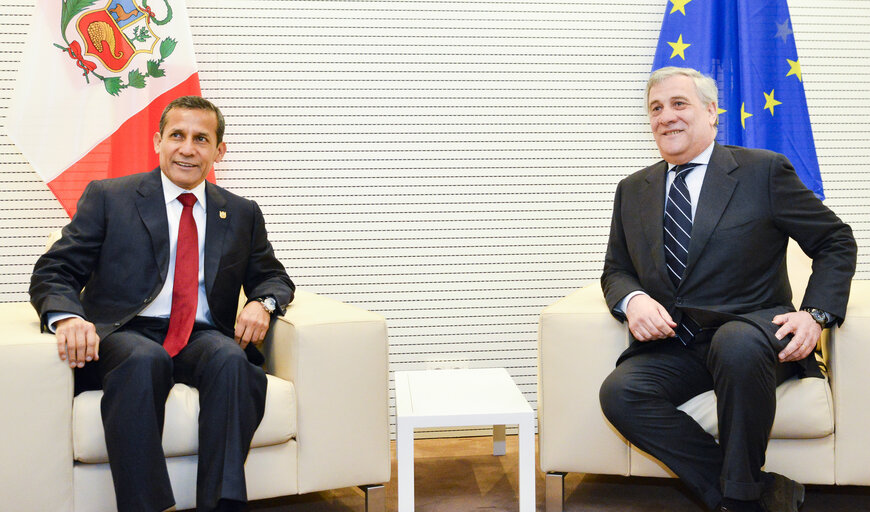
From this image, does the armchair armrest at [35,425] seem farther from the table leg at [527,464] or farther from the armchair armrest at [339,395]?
the table leg at [527,464]

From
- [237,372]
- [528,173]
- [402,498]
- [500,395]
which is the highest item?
[528,173]

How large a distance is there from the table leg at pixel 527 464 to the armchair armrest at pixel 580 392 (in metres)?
0.12

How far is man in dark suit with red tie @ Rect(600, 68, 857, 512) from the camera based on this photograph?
1.85 metres

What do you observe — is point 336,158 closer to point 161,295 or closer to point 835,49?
point 161,295

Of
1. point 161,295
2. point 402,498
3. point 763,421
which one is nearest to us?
point 763,421

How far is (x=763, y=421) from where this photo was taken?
1.82 meters

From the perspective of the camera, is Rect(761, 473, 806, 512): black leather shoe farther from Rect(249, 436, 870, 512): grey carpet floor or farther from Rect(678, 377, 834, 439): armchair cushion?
Rect(249, 436, 870, 512): grey carpet floor

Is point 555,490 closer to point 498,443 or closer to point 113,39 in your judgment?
point 498,443

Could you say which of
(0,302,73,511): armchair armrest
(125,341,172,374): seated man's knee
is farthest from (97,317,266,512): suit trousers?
(0,302,73,511): armchair armrest

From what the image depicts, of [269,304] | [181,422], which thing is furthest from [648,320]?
[181,422]

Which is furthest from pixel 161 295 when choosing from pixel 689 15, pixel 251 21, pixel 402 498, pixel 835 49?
pixel 835 49

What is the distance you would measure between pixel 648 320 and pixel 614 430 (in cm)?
33

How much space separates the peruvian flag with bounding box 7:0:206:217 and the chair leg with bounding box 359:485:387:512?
1413 mm

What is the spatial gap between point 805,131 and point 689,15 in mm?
641
